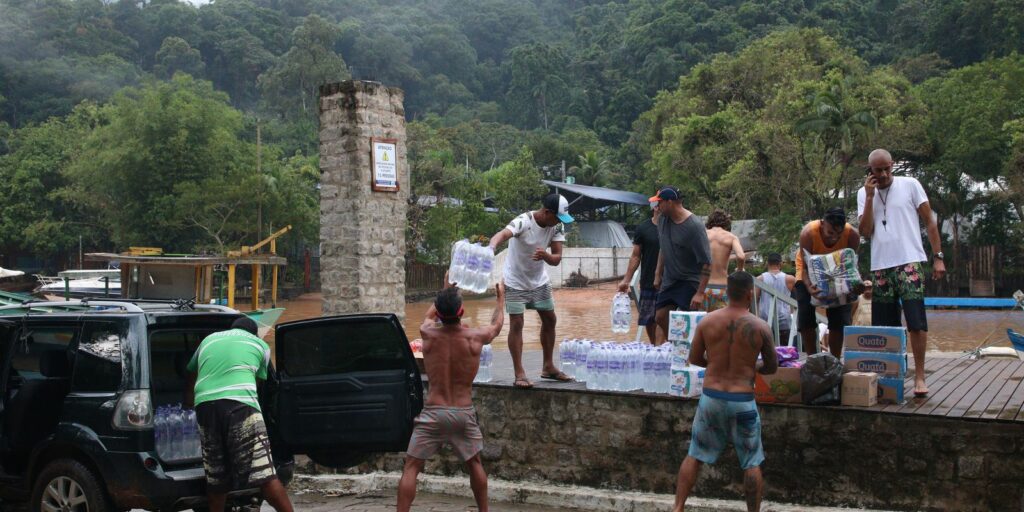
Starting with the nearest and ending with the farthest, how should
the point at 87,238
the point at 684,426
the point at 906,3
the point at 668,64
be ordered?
the point at 684,426 → the point at 87,238 → the point at 906,3 → the point at 668,64

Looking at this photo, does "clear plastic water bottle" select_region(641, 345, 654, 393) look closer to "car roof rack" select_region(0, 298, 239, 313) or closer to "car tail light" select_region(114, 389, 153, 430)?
"car roof rack" select_region(0, 298, 239, 313)

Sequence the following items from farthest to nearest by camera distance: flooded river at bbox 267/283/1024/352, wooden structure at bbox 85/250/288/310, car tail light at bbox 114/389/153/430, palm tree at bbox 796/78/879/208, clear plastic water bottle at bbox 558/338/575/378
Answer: palm tree at bbox 796/78/879/208, wooden structure at bbox 85/250/288/310, flooded river at bbox 267/283/1024/352, clear plastic water bottle at bbox 558/338/575/378, car tail light at bbox 114/389/153/430

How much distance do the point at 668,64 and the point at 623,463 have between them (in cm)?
6567

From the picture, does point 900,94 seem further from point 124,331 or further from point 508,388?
point 124,331

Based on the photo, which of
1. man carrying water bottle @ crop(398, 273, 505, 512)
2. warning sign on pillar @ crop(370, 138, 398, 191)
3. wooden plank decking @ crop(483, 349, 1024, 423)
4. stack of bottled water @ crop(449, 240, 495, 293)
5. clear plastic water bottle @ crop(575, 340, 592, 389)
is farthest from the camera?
warning sign on pillar @ crop(370, 138, 398, 191)

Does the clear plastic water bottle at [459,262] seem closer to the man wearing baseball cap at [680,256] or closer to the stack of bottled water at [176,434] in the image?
the man wearing baseball cap at [680,256]

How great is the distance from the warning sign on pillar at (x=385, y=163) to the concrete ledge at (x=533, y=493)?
4369mm

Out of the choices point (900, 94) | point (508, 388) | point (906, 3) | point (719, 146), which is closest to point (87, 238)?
point (719, 146)

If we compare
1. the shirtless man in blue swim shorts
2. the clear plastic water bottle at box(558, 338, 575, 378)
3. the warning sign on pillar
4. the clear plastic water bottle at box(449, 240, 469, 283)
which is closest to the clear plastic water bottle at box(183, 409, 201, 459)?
Result: the clear plastic water bottle at box(449, 240, 469, 283)

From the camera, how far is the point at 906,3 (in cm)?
6400

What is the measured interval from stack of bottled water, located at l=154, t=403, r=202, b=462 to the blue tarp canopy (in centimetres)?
4310

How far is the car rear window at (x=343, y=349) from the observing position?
6793 mm

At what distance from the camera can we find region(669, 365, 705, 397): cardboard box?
7.97 meters

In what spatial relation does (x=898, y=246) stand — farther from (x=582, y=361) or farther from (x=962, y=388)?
(x=582, y=361)
